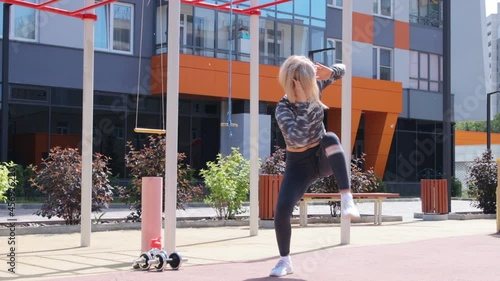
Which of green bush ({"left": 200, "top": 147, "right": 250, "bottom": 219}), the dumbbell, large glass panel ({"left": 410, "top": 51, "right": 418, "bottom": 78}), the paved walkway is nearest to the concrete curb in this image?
the paved walkway

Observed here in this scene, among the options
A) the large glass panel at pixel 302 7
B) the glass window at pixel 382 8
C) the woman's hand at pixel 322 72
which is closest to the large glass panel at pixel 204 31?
the large glass panel at pixel 302 7

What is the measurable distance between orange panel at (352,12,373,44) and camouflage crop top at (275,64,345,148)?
32275mm

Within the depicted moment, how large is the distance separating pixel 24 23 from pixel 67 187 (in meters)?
15.3

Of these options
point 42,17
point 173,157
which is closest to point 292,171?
point 173,157

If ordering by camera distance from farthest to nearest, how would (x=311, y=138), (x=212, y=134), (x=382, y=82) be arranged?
(x=382, y=82) → (x=212, y=134) → (x=311, y=138)

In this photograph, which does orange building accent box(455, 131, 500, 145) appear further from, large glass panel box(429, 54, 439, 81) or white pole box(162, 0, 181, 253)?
white pole box(162, 0, 181, 253)

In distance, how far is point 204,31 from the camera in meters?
32.0

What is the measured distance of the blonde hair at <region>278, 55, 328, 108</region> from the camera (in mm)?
7016

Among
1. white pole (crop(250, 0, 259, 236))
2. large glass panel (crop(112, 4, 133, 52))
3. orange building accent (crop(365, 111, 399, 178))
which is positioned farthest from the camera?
orange building accent (crop(365, 111, 399, 178))

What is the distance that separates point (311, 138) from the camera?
702 cm

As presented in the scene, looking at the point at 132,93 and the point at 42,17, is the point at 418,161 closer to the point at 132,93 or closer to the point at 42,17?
the point at 132,93

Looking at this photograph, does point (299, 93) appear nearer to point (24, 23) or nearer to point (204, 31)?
point (24, 23)

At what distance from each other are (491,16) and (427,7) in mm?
126232

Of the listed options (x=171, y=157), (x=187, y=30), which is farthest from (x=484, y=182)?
(x=187, y=30)
